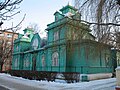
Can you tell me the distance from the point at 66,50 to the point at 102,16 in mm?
7901

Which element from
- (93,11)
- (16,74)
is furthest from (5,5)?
(16,74)

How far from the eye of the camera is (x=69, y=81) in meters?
17.8

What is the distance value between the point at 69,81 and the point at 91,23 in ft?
28.8

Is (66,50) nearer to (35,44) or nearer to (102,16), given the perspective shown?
(102,16)

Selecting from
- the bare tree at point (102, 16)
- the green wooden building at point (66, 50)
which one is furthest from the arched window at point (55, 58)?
the bare tree at point (102, 16)

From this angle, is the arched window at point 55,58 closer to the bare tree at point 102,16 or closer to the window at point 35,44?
the window at point 35,44

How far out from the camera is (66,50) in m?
17.4

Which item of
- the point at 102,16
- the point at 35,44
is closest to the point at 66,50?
the point at 102,16

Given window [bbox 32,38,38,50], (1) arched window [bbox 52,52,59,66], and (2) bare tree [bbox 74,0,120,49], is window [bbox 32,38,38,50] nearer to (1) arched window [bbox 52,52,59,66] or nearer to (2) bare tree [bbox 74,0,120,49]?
(1) arched window [bbox 52,52,59,66]

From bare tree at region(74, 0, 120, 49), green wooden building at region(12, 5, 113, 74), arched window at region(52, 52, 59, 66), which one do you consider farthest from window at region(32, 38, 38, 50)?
bare tree at region(74, 0, 120, 49)

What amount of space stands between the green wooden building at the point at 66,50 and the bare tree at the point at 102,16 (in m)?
0.46

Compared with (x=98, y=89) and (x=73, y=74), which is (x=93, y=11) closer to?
Result: (x=98, y=89)

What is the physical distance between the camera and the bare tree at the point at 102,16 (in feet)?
32.2

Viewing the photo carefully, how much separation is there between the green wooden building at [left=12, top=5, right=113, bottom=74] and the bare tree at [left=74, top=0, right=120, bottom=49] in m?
0.46
